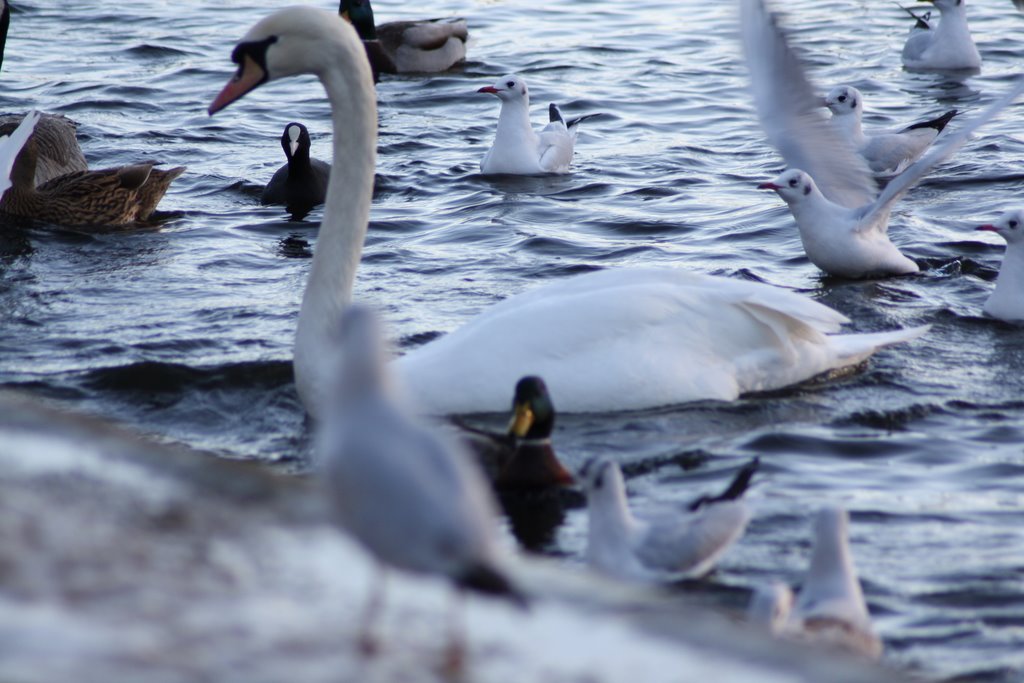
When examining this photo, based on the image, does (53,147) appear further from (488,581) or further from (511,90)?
(488,581)

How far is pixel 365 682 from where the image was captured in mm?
2977

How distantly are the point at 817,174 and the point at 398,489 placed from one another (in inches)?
273

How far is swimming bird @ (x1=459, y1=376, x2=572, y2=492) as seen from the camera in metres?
5.59

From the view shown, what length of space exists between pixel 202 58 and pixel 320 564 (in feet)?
43.4

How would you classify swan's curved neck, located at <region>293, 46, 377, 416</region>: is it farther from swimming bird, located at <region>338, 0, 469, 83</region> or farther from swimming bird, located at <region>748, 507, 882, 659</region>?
swimming bird, located at <region>338, 0, 469, 83</region>

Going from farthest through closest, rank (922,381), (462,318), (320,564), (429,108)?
(429,108), (462,318), (922,381), (320,564)

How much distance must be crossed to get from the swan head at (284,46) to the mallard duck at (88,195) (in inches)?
172

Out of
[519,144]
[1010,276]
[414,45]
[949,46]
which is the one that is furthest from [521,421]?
[414,45]

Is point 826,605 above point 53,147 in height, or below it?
below

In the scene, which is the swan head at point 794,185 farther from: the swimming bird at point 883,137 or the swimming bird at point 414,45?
the swimming bird at point 414,45

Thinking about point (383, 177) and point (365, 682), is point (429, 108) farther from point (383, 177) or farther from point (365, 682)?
point (365, 682)

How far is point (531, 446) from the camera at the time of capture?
222 inches

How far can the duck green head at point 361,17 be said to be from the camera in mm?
17203

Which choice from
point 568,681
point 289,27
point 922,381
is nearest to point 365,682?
point 568,681
